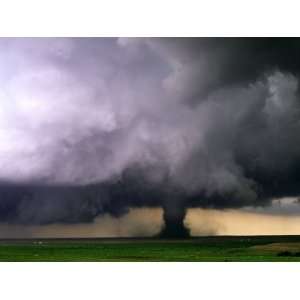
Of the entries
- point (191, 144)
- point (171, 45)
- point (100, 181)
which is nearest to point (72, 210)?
point (100, 181)

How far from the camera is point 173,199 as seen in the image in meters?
7.48

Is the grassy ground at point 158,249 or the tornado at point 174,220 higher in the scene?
the tornado at point 174,220

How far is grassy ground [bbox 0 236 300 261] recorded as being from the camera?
7.37 metres

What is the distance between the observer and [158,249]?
24.4 feet

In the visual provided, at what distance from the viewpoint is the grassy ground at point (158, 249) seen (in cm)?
737
